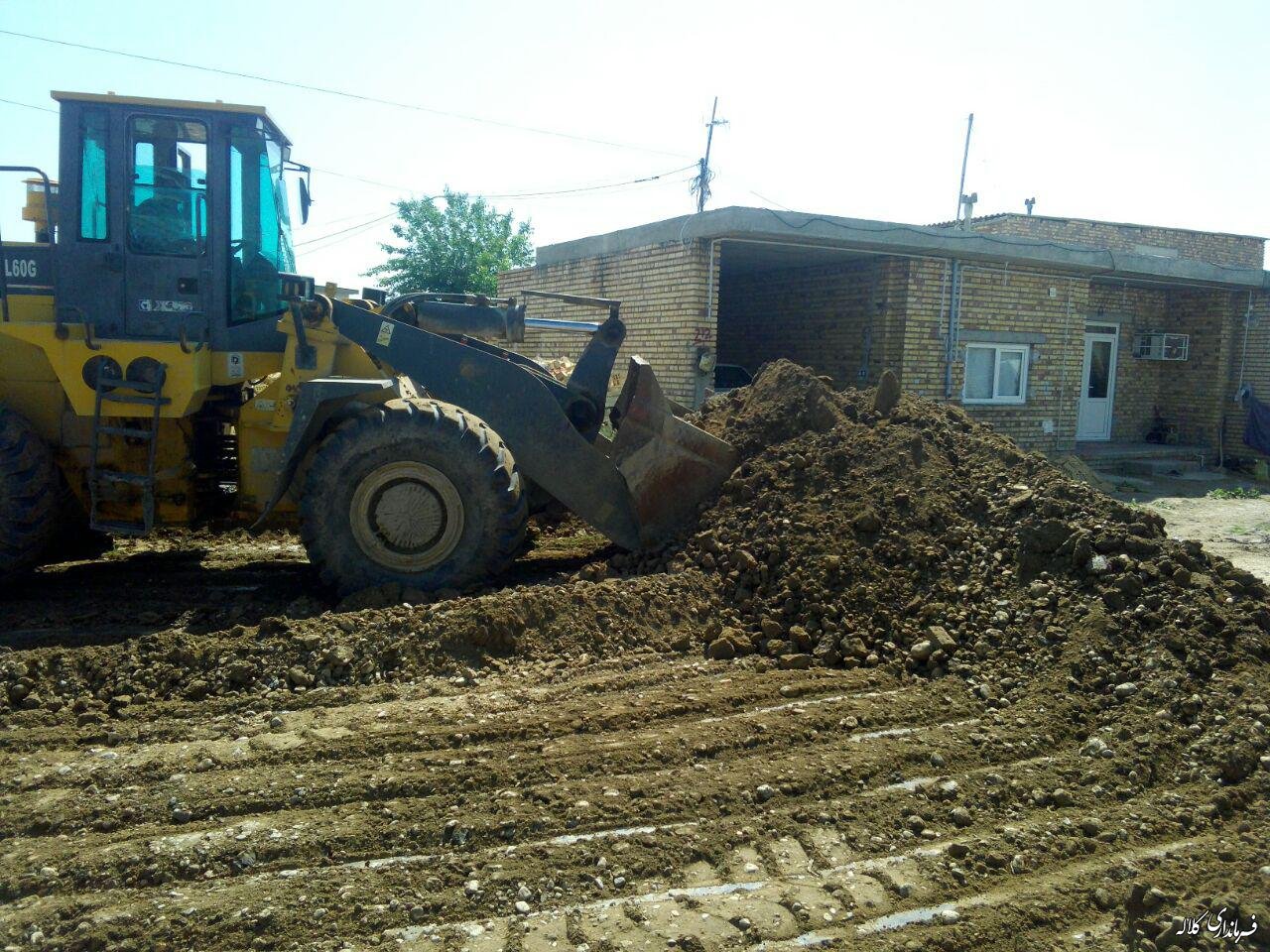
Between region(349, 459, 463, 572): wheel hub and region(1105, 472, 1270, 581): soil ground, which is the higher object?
region(349, 459, 463, 572): wheel hub

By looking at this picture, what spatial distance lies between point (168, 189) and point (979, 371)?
12.3 meters

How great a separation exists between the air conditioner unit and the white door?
0.53 m

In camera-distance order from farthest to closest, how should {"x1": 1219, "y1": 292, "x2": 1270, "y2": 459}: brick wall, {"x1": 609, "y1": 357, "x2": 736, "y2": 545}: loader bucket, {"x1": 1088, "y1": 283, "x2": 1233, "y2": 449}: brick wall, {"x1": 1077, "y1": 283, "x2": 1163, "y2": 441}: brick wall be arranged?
{"x1": 1077, "y1": 283, "x2": 1163, "y2": 441}: brick wall
{"x1": 1088, "y1": 283, "x2": 1233, "y2": 449}: brick wall
{"x1": 1219, "y1": 292, "x2": 1270, "y2": 459}: brick wall
{"x1": 609, "y1": 357, "x2": 736, "y2": 545}: loader bucket

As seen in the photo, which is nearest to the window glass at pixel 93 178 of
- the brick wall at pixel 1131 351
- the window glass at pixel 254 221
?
the window glass at pixel 254 221

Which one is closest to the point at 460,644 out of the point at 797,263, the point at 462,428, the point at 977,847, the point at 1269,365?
the point at 462,428

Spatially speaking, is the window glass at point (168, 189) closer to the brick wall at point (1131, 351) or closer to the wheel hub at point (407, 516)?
the wheel hub at point (407, 516)

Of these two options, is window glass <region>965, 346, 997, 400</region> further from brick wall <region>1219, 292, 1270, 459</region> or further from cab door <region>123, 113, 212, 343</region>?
cab door <region>123, 113, 212, 343</region>

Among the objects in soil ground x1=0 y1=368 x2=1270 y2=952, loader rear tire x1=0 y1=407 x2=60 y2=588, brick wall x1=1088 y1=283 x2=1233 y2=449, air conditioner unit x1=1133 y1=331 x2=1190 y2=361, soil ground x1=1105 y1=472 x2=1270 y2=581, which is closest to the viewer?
soil ground x1=0 y1=368 x2=1270 y2=952

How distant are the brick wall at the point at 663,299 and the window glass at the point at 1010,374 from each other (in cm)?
539

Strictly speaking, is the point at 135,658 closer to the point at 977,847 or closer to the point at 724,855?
the point at 724,855

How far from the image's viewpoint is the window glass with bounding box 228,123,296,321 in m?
6.43

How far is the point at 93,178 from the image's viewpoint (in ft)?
20.3

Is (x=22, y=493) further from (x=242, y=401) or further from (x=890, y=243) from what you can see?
(x=890, y=243)

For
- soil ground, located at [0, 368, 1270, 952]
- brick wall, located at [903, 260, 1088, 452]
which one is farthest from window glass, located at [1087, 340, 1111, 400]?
soil ground, located at [0, 368, 1270, 952]
